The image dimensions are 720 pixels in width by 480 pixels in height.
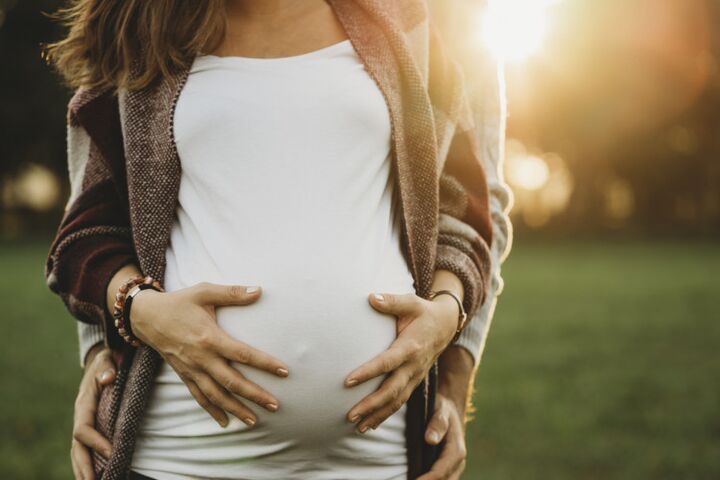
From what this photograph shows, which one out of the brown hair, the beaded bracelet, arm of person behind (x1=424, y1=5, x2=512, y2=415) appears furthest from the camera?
arm of person behind (x1=424, y1=5, x2=512, y2=415)

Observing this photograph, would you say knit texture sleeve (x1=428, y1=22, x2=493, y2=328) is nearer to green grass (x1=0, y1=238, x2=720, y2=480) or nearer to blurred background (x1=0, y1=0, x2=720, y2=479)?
blurred background (x1=0, y1=0, x2=720, y2=479)

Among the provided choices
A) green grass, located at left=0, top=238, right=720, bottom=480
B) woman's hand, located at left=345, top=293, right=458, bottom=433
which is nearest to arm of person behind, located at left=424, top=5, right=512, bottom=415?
woman's hand, located at left=345, top=293, right=458, bottom=433

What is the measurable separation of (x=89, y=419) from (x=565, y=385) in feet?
17.6

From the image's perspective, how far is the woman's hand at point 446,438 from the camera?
5.03ft

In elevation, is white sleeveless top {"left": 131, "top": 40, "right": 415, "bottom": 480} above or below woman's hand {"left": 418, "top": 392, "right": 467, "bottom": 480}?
above

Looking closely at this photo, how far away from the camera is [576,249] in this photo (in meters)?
22.0

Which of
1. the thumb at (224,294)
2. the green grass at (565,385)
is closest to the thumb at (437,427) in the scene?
the thumb at (224,294)

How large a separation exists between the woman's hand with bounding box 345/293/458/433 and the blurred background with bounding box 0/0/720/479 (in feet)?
2.27

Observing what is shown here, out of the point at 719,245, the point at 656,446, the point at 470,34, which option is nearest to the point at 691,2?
the point at 719,245

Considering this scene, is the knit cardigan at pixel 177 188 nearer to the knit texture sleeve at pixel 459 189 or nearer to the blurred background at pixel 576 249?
the knit texture sleeve at pixel 459 189

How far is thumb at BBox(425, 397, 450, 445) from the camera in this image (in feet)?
5.04

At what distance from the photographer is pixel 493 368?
702cm

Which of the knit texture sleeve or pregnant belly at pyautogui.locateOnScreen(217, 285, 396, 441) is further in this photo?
the knit texture sleeve

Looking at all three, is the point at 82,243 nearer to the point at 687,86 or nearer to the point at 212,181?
the point at 212,181
